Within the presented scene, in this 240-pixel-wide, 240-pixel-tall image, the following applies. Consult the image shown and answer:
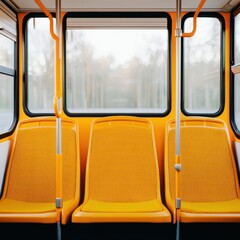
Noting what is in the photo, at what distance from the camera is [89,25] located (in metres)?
3.40

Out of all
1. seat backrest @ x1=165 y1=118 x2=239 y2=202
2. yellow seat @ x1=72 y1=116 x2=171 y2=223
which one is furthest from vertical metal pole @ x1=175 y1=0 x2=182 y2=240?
seat backrest @ x1=165 y1=118 x2=239 y2=202

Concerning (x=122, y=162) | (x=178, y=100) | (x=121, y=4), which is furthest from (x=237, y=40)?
(x=122, y=162)

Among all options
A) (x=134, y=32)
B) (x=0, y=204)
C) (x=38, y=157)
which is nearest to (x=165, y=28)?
(x=134, y=32)

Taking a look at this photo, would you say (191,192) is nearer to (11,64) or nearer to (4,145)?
(4,145)

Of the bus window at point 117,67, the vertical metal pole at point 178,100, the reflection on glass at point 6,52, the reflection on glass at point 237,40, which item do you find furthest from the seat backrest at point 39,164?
the reflection on glass at point 237,40

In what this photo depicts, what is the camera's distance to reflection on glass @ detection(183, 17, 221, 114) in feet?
11.3

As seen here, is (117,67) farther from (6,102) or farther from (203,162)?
(203,162)

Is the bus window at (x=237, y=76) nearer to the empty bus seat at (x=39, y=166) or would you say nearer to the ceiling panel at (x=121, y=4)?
the ceiling panel at (x=121, y=4)

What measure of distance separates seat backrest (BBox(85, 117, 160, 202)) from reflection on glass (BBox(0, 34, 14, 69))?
1.02 metres

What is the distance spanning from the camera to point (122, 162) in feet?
10.2

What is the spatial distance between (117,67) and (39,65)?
0.82m
